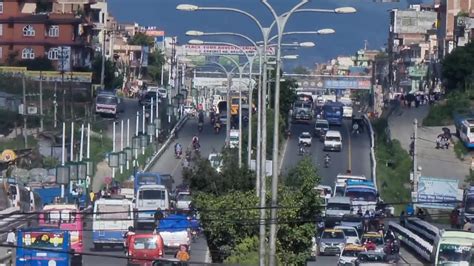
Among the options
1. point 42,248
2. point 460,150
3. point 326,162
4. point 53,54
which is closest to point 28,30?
point 53,54

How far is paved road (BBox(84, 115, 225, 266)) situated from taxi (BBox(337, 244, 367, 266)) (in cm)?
427

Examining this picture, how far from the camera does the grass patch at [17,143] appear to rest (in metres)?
87.3

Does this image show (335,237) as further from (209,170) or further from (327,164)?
(327,164)

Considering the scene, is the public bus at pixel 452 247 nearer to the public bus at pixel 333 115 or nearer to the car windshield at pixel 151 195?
the car windshield at pixel 151 195

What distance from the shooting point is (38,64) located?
4594 inches

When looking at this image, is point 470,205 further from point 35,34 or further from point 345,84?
point 345,84

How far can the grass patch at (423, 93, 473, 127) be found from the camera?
102375 millimetres

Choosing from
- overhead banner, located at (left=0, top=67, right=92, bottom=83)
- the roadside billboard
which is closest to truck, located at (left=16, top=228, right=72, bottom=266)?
the roadside billboard

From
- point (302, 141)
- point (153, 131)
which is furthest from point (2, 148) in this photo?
point (302, 141)

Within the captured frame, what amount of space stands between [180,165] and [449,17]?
3419 inches

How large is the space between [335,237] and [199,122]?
49.9 meters

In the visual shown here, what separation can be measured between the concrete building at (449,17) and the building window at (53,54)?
51736mm

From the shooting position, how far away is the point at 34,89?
346 feet

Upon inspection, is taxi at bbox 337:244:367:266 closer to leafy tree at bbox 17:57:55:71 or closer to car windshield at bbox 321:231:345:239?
car windshield at bbox 321:231:345:239
